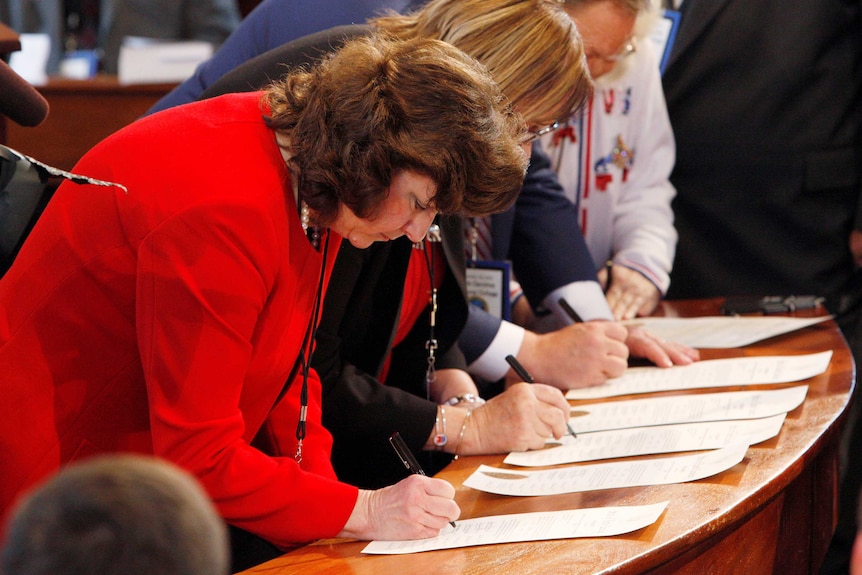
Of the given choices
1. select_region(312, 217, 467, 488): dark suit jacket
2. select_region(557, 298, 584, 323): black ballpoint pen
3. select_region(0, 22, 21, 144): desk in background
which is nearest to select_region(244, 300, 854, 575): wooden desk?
select_region(312, 217, 467, 488): dark suit jacket

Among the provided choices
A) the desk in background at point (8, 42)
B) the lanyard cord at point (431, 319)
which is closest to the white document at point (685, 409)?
the lanyard cord at point (431, 319)

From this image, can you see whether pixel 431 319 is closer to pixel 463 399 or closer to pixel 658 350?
pixel 463 399

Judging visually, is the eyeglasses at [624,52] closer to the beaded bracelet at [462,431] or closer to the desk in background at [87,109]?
the beaded bracelet at [462,431]

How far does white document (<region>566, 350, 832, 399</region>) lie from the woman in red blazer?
30.6 inches

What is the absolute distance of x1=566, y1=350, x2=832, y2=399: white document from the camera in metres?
2.12

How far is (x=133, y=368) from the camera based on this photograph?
1.35 metres

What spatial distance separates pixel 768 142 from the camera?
3242 millimetres

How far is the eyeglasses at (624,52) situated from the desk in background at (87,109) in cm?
176

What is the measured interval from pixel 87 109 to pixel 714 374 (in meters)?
2.31

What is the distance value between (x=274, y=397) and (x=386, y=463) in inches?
17.7

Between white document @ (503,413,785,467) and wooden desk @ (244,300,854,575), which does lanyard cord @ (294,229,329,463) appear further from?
white document @ (503,413,785,467)

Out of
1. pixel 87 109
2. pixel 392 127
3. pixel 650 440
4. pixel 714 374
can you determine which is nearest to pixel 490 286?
pixel 714 374

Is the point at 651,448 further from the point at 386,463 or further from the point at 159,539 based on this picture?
the point at 159,539

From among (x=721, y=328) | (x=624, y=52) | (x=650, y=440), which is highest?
(x=624, y=52)
